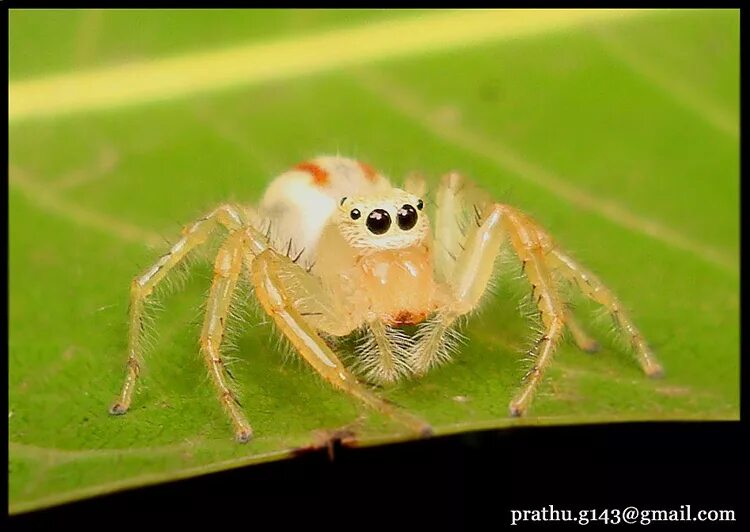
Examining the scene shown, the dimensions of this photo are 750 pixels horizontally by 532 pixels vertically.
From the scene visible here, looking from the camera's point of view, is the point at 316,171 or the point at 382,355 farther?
the point at 316,171

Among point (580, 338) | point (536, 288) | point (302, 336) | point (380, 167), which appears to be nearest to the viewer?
point (302, 336)

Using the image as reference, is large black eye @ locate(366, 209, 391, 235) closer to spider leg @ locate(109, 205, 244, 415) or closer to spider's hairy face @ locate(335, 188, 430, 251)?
spider's hairy face @ locate(335, 188, 430, 251)

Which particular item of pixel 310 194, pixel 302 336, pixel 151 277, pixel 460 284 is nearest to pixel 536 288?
pixel 460 284

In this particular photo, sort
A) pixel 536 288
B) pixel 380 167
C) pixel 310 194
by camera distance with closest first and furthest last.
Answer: pixel 536 288, pixel 310 194, pixel 380 167

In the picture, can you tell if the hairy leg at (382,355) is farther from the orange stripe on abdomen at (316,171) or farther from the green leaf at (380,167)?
the orange stripe on abdomen at (316,171)

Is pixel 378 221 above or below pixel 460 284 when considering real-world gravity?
above

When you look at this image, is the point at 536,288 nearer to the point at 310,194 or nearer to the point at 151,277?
the point at 310,194

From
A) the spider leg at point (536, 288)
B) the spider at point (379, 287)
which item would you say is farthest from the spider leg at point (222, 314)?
the spider leg at point (536, 288)
